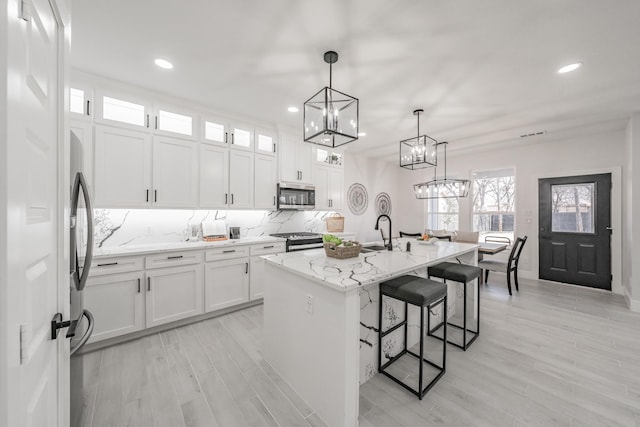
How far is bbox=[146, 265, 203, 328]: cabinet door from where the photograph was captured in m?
2.82

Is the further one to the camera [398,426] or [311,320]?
[311,320]

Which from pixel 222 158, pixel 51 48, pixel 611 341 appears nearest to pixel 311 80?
pixel 222 158

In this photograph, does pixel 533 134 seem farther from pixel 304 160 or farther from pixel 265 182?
pixel 265 182

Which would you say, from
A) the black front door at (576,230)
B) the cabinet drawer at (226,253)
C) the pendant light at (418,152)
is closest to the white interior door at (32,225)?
the cabinet drawer at (226,253)

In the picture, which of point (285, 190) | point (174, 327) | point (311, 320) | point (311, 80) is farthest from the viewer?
point (285, 190)

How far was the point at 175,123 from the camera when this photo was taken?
332cm

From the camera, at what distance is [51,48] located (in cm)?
96

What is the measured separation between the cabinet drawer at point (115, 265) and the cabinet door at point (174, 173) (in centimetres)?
73

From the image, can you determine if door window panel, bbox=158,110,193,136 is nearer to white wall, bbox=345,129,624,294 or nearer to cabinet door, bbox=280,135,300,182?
cabinet door, bbox=280,135,300,182

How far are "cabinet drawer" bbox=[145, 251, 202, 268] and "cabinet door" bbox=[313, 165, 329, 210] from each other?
2.41 m

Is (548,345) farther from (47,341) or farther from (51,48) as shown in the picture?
(51,48)

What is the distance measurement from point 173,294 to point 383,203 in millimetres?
5417

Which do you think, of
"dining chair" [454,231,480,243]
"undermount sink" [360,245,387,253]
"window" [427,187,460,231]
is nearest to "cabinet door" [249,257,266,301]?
"undermount sink" [360,245,387,253]

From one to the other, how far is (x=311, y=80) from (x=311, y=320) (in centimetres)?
246
